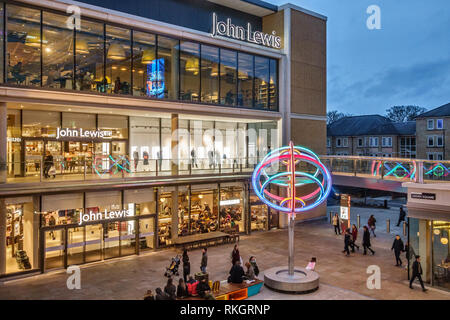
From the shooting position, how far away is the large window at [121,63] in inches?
747

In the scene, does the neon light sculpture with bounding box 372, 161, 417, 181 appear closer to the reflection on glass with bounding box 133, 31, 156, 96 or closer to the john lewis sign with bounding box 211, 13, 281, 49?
the john lewis sign with bounding box 211, 13, 281, 49

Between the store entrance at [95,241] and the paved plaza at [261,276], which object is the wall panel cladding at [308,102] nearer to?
the paved plaza at [261,276]

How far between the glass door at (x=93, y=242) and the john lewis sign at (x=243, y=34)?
15.3 meters

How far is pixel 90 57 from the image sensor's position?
69.3ft

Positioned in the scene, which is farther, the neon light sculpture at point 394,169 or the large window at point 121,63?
the neon light sculpture at point 394,169

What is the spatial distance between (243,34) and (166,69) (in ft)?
25.1

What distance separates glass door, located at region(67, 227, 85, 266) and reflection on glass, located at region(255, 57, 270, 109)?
638 inches

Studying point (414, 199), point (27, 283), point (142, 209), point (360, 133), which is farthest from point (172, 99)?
point (360, 133)

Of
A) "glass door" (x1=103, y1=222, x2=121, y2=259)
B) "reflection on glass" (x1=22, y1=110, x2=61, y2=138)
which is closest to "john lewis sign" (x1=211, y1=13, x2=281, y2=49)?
"reflection on glass" (x1=22, y1=110, x2=61, y2=138)

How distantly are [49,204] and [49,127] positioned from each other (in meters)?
A: 5.26

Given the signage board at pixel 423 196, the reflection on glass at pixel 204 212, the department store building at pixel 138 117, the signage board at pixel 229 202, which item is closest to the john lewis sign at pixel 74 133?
the department store building at pixel 138 117

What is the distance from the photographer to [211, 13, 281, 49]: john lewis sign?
87.7ft

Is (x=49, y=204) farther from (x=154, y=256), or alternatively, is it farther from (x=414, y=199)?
(x=414, y=199)

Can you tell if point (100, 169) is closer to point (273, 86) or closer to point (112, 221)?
point (112, 221)
